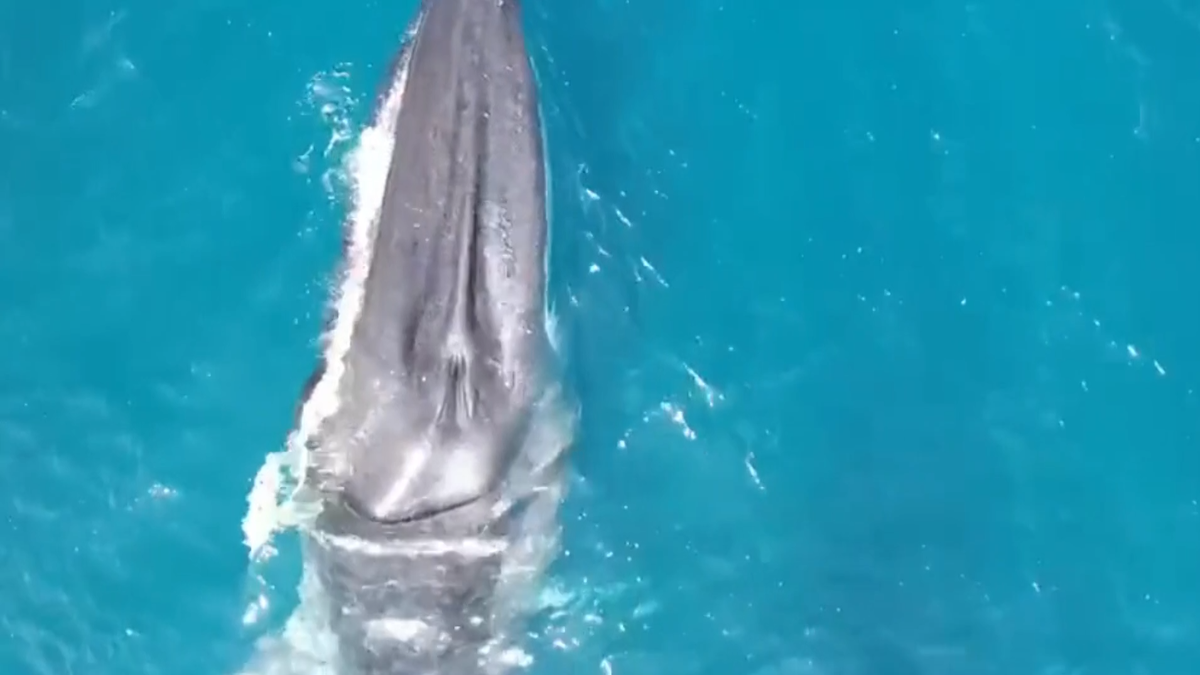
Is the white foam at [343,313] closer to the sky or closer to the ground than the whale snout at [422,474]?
closer to the sky

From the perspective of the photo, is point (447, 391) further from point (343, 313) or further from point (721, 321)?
point (721, 321)

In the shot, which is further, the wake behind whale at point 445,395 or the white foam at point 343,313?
the white foam at point 343,313

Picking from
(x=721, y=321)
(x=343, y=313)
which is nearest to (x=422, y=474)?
(x=343, y=313)

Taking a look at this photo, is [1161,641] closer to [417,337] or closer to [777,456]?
[777,456]

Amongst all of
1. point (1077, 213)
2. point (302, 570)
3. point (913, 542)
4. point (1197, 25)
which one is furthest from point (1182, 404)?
point (302, 570)

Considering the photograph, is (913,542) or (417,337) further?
(913,542)

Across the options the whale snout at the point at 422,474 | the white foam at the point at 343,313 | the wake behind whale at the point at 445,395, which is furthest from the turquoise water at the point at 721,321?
the whale snout at the point at 422,474

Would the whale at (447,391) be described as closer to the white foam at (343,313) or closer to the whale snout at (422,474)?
the whale snout at (422,474)
